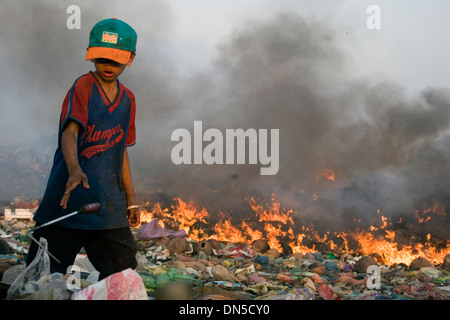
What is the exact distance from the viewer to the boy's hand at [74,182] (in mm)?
2514

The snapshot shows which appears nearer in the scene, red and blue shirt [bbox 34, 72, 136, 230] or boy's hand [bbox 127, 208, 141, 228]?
red and blue shirt [bbox 34, 72, 136, 230]

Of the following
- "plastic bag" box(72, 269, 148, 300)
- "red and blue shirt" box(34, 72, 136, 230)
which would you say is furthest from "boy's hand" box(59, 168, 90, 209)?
"plastic bag" box(72, 269, 148, 300)

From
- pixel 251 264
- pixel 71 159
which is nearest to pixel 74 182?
pixel 71 159

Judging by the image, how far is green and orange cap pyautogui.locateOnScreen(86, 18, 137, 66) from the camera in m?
2.78

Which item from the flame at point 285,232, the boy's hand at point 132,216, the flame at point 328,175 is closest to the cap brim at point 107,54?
the boy's hand at point 132,216

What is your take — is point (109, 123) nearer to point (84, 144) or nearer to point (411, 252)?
point (84, 144)

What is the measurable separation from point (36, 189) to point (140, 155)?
2.76 m

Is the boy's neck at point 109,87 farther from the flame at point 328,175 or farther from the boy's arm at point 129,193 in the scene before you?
the flame at point 328,175

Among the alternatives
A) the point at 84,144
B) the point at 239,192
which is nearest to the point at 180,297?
the point at 84,144

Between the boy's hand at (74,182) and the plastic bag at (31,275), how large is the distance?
346 mm

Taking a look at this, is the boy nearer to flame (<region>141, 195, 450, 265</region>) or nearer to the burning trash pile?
the burning trash pile

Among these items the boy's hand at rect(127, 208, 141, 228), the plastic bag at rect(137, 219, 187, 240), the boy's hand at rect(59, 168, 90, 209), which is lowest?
the plastic bag at rect(137, 219, 187, 240)

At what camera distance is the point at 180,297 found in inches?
150

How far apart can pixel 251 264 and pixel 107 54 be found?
4.35 m
